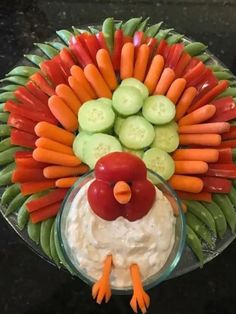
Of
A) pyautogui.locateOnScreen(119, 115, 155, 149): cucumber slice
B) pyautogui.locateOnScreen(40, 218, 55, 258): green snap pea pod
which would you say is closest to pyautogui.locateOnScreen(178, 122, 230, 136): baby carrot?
pyautogui.locateOnScreen(119, 115, 155, 149): cucumber slice

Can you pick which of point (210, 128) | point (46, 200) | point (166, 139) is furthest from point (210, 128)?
point (46, 200)

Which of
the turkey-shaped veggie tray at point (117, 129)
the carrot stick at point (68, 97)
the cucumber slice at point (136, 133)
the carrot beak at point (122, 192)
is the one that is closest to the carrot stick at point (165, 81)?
the turkey-shaped veggie tray at point (117, 129)

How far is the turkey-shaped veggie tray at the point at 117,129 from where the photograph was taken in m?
1.25

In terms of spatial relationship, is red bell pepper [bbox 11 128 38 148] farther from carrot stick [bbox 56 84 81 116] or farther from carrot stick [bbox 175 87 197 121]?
carrot stick [bbox 175 87 197 121]

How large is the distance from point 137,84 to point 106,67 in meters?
0.09

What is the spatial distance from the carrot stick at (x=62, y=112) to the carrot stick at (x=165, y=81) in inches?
9.5

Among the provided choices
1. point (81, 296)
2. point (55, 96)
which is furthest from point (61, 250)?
point (55, 96)

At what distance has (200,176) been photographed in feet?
4.27

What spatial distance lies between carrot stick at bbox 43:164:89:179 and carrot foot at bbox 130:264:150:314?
30cm

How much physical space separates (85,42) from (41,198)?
0.45 m

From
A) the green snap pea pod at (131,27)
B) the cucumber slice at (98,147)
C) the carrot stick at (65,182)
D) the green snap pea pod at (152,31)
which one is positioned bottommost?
the carrot stick at (65,182)

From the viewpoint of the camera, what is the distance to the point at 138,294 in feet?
3.36

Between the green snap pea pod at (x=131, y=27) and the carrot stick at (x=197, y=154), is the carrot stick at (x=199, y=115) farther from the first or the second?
the green snap pea pod at (x=131, y=27)

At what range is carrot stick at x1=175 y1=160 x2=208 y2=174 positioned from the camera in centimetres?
127
